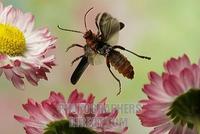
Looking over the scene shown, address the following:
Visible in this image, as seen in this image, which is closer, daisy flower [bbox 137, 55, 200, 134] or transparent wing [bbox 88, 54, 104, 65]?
daisy flower [bbox 137, 55, 200, 134]

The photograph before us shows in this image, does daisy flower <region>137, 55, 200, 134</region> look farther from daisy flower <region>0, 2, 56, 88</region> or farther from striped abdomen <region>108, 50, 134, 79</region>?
daisy flower <region>0, 2, 56, 88</region>

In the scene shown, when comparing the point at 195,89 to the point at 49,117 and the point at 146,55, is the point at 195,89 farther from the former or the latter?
the point at 49,117

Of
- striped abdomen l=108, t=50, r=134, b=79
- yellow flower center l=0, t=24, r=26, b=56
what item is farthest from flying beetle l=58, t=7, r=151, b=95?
yellow flower center l=0, t=24, r=26, b=56

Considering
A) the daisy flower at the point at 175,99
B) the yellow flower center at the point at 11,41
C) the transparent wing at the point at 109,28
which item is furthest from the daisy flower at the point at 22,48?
the daisy flower at the point at 175,99

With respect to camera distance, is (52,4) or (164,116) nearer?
(164,116)

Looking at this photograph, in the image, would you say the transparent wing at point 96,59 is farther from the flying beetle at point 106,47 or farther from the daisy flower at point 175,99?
the daisy flower at point 175,99

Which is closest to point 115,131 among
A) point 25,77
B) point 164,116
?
point 164,116

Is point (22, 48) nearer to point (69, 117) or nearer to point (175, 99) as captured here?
point (69, 117)

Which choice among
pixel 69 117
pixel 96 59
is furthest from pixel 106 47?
pixel 69 117
